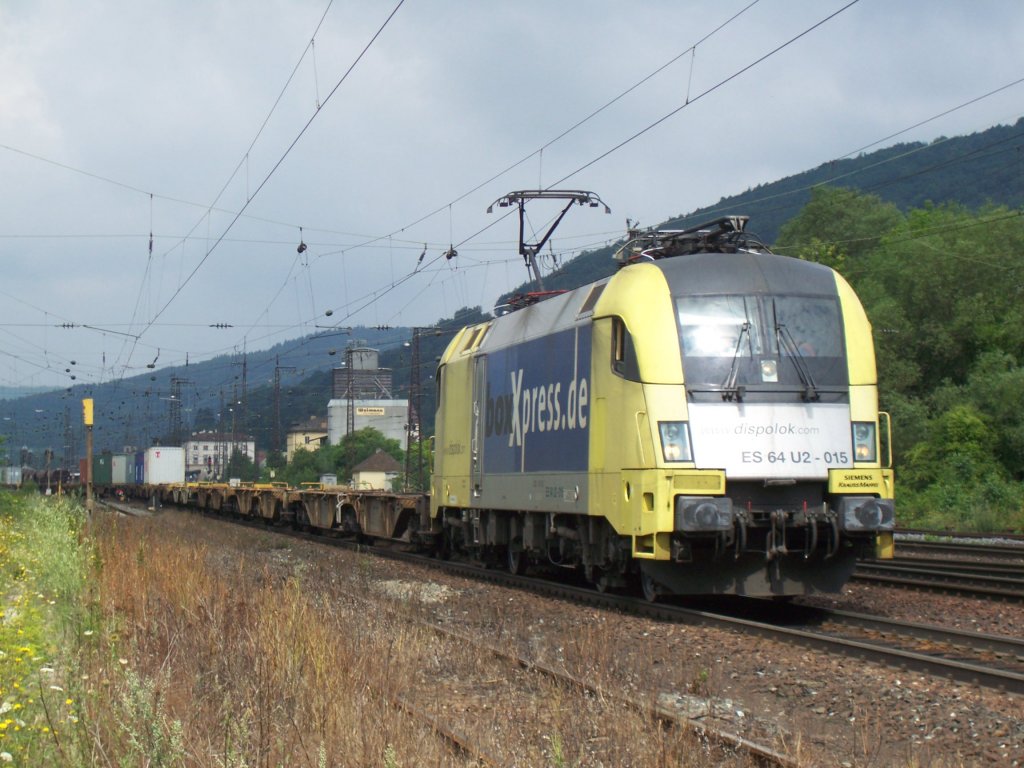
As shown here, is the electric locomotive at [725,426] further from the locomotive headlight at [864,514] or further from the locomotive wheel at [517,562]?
the locomotive wheel at [517,562]

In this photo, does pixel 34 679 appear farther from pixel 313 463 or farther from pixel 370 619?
pixel 313 463

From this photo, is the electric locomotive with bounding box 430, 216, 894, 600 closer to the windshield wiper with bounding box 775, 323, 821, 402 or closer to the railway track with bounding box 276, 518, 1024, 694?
the windshield wiper with bounding box 775, 323, 821, 402

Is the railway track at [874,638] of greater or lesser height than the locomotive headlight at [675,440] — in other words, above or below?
below

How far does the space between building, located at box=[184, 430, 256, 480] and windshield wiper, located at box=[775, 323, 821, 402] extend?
7610cm

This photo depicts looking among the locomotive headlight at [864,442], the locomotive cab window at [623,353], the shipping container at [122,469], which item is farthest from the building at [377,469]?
the locomotive headlight at [864,442]

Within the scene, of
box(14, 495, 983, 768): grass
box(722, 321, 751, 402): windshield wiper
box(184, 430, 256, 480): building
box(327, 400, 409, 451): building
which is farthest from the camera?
box(327, 400, 409, 451): building

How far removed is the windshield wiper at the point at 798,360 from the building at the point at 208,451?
7610cm

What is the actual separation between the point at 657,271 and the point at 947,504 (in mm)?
21503

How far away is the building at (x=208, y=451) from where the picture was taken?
97412 mm

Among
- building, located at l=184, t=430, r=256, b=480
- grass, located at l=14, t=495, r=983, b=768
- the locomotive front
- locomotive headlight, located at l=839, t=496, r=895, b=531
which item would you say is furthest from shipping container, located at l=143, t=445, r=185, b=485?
locomotive headlight, located at l=839, t=496, r=895, b=531

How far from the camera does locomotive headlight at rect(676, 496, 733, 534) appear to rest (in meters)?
10.2

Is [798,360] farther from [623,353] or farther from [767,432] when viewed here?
[623,353]

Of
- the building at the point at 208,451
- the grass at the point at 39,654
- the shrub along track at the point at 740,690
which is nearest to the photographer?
the grass at the point at 39,654

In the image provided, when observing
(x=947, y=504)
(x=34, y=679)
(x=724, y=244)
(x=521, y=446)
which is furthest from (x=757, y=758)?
(x=947, y=504)
